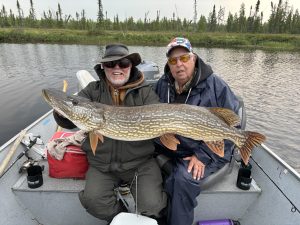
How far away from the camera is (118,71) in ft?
8.81

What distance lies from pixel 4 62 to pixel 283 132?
15853 millimetres

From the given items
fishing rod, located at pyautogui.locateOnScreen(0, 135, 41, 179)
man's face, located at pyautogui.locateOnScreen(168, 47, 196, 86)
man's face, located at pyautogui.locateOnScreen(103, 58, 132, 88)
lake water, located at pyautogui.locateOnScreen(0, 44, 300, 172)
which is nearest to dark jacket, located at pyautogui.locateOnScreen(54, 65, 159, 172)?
man's face, located at pyautogui.locateOnScreen(103, 58, 132, 88)

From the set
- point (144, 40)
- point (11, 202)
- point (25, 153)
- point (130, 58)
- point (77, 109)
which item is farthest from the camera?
point (144, 40)

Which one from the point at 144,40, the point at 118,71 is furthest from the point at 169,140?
the point at 144,40

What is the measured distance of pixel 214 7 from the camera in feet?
219

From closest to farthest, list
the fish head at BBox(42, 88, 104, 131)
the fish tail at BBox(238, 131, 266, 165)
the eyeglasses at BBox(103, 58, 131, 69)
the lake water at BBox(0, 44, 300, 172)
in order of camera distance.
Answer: the fish head at BBox(42, 88, 104, 131) < the fish tail at BBox(238, 131, 266, 165) < the eyeglasses at BBox(103, 58, 131, 69) < the lake water at BBox(0, 44, 300, 172)

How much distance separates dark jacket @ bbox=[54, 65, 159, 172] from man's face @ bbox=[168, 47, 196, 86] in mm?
353

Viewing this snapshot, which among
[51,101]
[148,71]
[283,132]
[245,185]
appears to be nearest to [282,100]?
[283,132]

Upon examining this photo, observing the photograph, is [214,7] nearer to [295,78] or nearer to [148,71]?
[295,78]

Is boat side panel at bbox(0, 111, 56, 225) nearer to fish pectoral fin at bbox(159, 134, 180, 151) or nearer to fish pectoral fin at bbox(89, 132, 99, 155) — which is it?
fish pectoral fin at bbox(89, 132, 99, 155)

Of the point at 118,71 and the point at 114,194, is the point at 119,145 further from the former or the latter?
the point at 118,71

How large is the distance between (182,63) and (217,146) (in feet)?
3.00

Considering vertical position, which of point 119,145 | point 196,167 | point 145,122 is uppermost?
point 145,122

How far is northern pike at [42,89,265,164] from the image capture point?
248 centimetres
